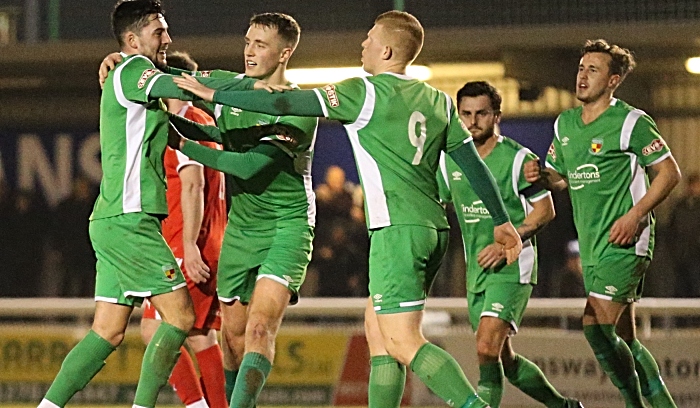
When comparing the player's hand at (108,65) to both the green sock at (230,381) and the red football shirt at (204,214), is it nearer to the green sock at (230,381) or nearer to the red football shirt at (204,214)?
the red football shirt at (204,214)

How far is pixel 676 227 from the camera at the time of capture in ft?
38.5

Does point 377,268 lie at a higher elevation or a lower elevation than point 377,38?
lower

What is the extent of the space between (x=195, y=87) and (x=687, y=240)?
7.19 metres

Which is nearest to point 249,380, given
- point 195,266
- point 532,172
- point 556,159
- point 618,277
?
point 195,266

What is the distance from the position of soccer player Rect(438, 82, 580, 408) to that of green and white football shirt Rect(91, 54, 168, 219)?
181 centimetres

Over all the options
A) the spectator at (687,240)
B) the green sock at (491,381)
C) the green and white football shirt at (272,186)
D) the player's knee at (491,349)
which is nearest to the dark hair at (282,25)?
the green and white football shirt at (272,186)

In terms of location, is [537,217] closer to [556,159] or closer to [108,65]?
[556,159]

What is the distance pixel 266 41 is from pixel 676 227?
21.3ft

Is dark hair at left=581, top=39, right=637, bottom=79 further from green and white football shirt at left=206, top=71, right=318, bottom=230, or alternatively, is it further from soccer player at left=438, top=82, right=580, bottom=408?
green and white football shirt at left=206, top=71, right=318, bottom=230

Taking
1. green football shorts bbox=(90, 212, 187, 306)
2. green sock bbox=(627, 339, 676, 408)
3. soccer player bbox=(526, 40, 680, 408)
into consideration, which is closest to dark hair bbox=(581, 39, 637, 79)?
soccer player bbox=(526, 40, 680, 408)

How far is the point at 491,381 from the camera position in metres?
6.83

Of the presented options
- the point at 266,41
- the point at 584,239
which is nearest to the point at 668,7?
the point at 584,239

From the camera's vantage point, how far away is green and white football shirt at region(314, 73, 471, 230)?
18.3ft

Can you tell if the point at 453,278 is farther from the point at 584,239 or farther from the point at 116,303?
the point at 116,303
